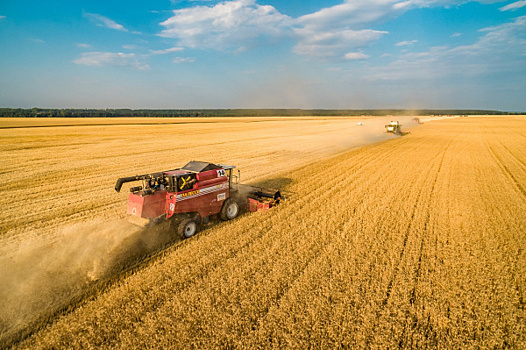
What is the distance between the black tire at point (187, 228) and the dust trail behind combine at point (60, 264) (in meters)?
0.47

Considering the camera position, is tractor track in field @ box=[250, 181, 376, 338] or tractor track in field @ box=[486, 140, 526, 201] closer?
tractor track in field @ box=[250, 181, 376, 338]

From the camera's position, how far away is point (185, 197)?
789 centimetres

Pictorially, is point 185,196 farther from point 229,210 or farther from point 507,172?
point 507,172

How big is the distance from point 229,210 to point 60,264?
4.80 meters

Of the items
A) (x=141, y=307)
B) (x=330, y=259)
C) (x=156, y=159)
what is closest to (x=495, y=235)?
(x=330, y=259)

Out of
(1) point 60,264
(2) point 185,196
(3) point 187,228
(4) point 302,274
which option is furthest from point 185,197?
(4) point 302,274

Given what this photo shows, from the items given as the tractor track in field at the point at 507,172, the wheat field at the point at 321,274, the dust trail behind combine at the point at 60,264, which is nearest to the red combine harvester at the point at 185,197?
the wheat field at the point at 321,274

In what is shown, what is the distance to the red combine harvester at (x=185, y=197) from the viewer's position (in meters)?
7.54

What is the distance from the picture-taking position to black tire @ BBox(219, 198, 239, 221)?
30.2 ft

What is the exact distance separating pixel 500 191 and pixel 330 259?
36.4 feet

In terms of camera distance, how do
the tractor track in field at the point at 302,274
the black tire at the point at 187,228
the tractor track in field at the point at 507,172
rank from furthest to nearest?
the tractor track in field at the point at 507,172 → the black tire at the point at 187,228 → the tractor track in field at the point at 302,274

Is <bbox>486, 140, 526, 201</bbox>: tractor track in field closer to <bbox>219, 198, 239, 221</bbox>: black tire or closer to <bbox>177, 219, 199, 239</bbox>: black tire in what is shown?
<bbox>219, 198, 239, 221</bbox>: black tire

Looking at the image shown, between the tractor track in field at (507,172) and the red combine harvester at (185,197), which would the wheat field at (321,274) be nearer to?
the tractor track in field at (507,172)

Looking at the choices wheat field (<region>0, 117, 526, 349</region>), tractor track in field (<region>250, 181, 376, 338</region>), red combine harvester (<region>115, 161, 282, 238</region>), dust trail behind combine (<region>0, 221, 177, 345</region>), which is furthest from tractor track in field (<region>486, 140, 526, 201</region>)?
dust trail behind combine (<region>0, 221, 177, 345</region>)
